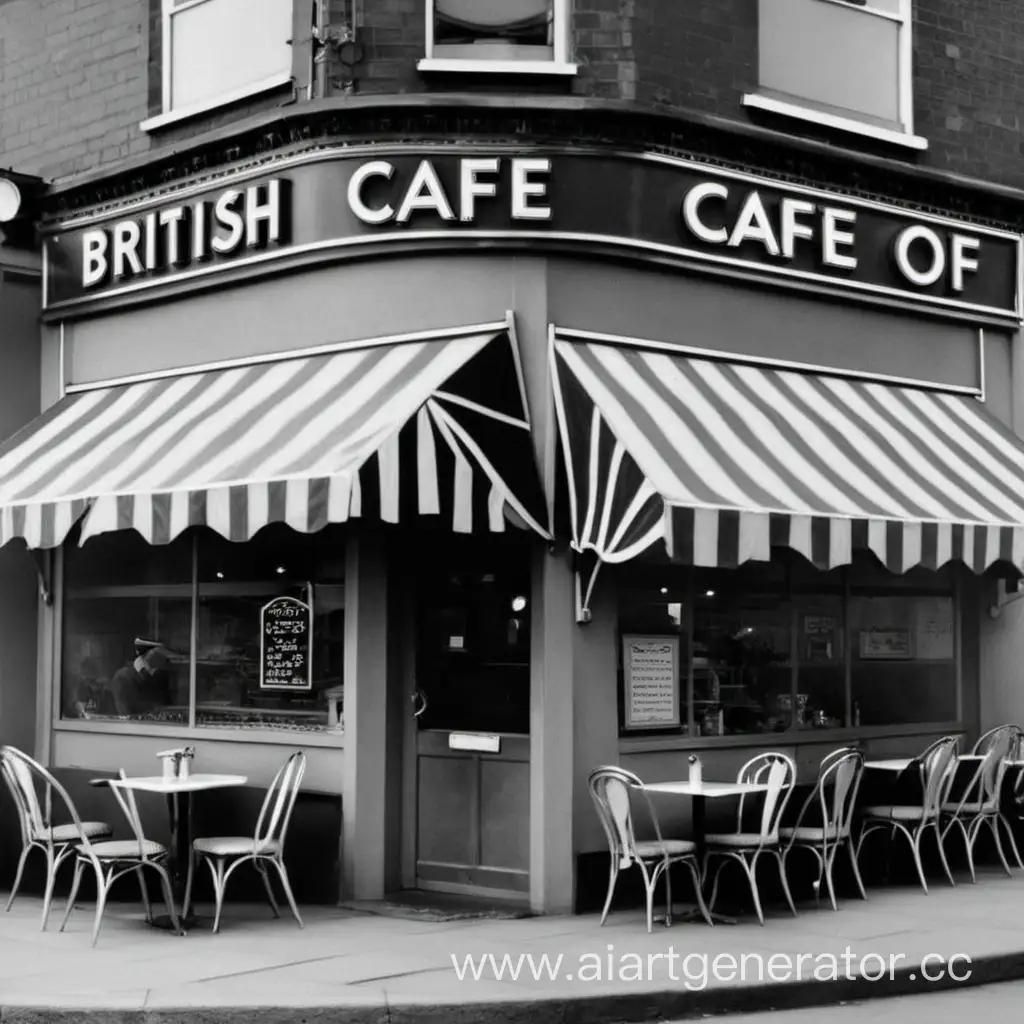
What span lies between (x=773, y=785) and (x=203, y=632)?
14.0 feet

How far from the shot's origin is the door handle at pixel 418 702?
37.0 feet

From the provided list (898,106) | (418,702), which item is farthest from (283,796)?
(898,106)

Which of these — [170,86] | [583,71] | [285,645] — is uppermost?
[170,86]

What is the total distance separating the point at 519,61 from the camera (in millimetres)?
11289

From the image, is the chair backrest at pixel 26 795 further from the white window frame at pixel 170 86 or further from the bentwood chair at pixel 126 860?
the white window frame at pixel 170 86

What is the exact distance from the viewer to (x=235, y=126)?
11.5 metres

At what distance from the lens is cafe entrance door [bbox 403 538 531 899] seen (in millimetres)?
10953

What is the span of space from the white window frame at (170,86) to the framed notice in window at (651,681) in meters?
4.49

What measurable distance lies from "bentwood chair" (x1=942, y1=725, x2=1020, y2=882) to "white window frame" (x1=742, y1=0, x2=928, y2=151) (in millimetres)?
4375

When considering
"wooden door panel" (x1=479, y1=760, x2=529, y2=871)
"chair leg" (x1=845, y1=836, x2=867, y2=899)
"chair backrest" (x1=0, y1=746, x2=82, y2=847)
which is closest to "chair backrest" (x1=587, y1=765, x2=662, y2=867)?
"wooden door panel" (x1=479, y1=760, x2=529, y2=871)

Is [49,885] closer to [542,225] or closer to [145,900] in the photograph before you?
[145,900]

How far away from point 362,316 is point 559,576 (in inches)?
84.7

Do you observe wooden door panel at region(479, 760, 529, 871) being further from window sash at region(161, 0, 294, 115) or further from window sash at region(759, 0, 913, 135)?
window sash at region(759, 0, 913, 135)

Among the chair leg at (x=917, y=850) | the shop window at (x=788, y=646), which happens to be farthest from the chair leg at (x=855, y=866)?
the shop window at (x=788, y=646)
